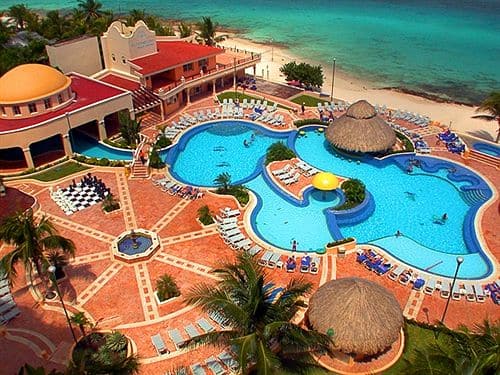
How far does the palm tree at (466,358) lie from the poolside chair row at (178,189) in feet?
65.5

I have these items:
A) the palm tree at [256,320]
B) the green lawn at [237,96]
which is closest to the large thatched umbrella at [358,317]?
→ the palm tree at [256,320]

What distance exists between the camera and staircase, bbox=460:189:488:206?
32625 mm

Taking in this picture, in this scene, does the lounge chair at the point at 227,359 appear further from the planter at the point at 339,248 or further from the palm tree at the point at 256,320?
the planter at the point at 339,248

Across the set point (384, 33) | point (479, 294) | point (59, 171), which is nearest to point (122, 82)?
point (59, 171)

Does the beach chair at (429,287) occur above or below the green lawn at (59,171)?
below

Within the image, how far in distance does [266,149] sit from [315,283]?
1881cm

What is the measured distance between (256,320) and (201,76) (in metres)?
38.0

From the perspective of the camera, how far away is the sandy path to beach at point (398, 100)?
46.3 metres

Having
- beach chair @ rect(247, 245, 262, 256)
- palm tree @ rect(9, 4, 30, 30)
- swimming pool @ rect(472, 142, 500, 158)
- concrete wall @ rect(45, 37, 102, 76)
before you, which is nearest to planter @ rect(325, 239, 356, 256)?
beach chair @ rect(247, 245, 262, 256)

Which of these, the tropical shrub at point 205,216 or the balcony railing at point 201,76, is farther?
the balcony railing at point 201,76

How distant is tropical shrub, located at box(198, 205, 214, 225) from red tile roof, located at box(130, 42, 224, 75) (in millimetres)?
21369

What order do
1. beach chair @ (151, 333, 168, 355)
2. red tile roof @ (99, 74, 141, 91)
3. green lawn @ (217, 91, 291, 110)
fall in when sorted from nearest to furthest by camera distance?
beach chair @ (151, 333, 168, 355) → red tile roof @ (99, 74, 141, 91) → green lawn @ (217, 91, 291, 110)

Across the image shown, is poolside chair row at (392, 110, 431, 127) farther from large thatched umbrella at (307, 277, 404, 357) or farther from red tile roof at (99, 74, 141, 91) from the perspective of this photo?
large thatched umbrella at (307, 277, 404, 357)

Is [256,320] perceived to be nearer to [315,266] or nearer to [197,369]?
[197,369]
